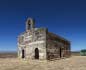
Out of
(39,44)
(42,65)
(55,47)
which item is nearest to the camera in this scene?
(42,65)

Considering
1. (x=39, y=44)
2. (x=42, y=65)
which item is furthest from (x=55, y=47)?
(x=42, y=65)

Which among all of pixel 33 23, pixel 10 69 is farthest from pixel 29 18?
pixel 10 69

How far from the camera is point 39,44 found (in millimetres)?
21984

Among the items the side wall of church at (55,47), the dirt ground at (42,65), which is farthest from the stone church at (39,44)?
the dirt ground at (42,65)

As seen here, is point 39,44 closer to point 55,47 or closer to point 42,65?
point 55,47

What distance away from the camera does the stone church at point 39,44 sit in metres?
21.5

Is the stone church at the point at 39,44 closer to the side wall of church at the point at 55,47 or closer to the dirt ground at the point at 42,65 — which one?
the side wall of church at the point at 55,47

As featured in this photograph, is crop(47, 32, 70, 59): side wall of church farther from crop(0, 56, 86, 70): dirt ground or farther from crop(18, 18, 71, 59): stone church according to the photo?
crop(0, 56, 86, 70): dirt ground

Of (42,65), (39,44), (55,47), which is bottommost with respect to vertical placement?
(42,65)

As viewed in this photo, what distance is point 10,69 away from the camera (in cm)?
1379

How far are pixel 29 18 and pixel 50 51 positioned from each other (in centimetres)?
675

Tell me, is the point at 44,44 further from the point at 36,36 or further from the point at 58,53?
the point at 58,53

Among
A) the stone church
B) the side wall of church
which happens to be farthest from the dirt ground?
the side wall of church

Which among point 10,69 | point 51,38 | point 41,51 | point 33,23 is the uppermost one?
point 33,23
